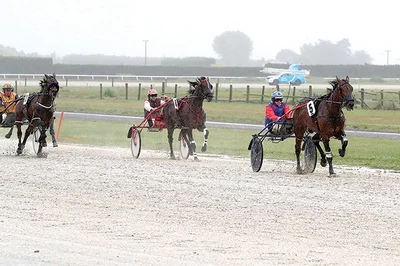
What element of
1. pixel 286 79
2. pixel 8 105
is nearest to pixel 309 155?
pixel 8 105

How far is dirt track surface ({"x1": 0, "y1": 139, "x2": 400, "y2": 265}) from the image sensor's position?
31.7 ft

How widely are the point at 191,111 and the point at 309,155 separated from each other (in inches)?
153

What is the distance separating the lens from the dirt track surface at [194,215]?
9.65 meters

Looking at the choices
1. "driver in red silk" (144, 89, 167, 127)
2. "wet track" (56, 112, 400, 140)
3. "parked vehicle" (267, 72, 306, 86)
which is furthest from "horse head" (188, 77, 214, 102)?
"parked vehicle" (267, 72, 306, 86)

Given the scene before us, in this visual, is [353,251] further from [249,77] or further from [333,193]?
[249,77]

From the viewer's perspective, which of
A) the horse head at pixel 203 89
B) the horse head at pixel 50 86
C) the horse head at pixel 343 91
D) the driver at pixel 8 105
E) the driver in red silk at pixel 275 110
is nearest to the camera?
the horse head at pixel 343 91

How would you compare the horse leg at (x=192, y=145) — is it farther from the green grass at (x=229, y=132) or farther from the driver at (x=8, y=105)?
the driver at (x=8, y=105)

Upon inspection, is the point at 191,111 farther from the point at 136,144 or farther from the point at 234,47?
the point at 234,47

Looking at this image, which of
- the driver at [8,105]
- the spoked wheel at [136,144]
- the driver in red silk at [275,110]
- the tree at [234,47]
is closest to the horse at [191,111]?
the spoked wheel at [136,144]

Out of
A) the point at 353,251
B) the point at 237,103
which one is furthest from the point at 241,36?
the point at 353,251

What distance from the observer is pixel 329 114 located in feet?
58.1

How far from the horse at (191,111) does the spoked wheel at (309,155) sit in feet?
10.5

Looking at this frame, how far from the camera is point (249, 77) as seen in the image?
275 feet

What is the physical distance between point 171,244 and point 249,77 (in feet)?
243
